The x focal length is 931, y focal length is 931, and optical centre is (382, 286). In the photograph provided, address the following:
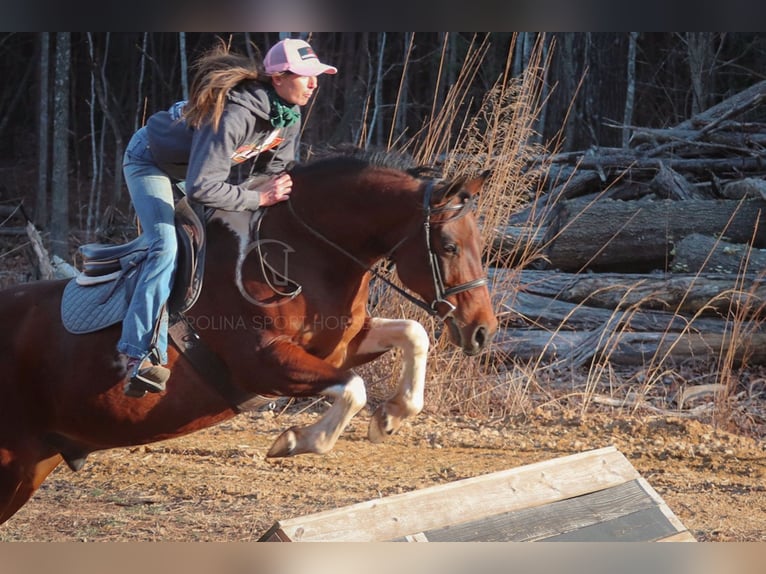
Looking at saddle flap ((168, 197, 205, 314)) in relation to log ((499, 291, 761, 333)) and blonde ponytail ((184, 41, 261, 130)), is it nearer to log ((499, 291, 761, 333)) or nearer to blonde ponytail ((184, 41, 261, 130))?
blonde ponytail ((184, 41, 261, 130))

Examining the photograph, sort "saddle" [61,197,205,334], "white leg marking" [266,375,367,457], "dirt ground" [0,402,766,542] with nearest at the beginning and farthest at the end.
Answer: "white leg marking" [266,375,367,457], "saddle" [61,197,205,334], "dirt ground" [0,402,766,542]

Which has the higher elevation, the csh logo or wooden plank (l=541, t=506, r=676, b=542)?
the csh logo

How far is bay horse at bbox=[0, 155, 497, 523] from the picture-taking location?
294 centimetres

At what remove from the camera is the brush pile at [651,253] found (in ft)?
19.9

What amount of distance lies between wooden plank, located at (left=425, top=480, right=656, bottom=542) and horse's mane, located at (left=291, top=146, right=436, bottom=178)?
49.0 inches

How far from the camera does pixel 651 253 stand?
6.71m

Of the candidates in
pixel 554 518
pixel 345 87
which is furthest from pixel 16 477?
pixel 345 87

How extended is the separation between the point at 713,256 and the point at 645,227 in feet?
1.67

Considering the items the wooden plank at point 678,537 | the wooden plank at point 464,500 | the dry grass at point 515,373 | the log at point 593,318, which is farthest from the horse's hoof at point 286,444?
the log at point 593,318

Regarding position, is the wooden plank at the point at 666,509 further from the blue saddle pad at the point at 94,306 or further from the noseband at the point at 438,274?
the blue saddle pad at the point at 94,306

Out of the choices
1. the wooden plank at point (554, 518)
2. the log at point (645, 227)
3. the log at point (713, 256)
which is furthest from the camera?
the log at point (645, 227)

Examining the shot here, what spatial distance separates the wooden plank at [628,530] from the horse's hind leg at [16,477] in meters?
1.86

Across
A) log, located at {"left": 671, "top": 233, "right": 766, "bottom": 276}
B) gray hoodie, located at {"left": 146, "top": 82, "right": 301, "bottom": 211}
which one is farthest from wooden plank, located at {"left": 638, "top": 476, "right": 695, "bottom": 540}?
log, located at {"left": 671, "top": 233, "right": 766, "bottom": 276}
